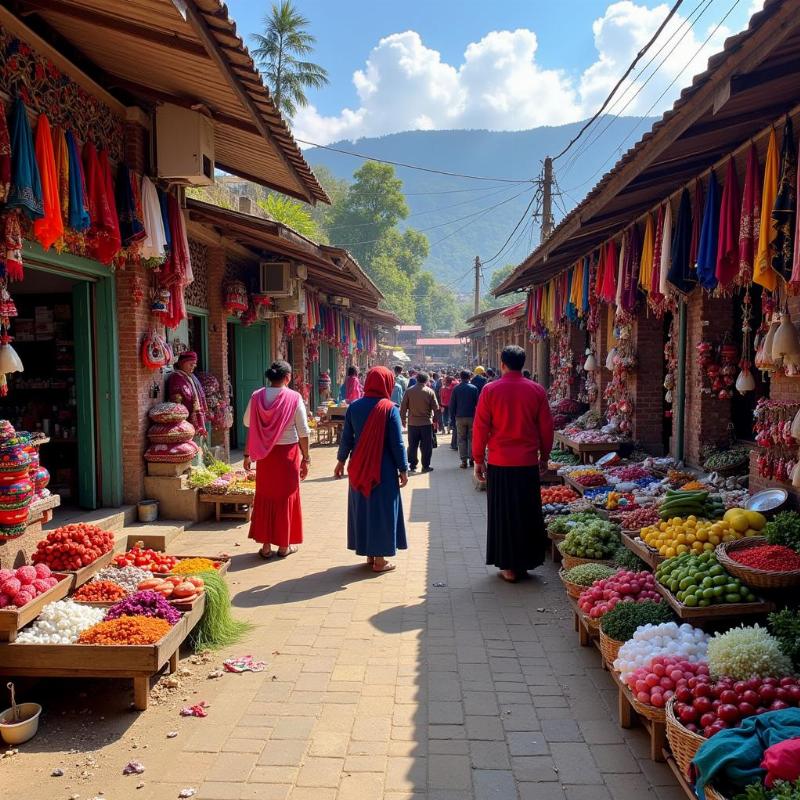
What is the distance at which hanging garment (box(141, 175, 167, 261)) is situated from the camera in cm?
673

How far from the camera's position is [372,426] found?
593 cm

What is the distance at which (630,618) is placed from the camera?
12.8 feet

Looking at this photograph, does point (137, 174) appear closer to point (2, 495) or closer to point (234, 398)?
point (2, 495)

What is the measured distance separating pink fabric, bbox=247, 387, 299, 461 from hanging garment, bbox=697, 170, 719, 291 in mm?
3794

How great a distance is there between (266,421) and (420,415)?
5781 mm

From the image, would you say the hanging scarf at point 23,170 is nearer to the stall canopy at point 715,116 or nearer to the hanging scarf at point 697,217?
the stall canopy at point 715,116

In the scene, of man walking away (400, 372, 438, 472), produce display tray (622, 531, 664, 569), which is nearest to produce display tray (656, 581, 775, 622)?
produce display tray (622, 531, 664, 569)

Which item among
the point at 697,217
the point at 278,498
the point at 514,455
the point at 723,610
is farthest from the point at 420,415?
the point at 723,610

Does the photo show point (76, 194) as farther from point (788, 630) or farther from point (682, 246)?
point (788, 630)

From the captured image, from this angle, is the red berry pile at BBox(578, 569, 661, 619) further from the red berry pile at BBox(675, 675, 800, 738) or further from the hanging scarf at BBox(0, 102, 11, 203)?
the hanging scarf at BBox(0, 102, 11, 203)

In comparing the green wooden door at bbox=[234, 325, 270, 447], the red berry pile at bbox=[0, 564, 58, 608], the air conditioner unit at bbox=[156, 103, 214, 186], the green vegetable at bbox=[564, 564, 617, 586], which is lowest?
the green vegetable at bbox=[564, 564, 617, 586]

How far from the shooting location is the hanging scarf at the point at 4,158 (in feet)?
14.9

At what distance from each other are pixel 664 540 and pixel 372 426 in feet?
8.35

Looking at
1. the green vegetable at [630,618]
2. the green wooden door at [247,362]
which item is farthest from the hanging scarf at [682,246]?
the green wooden door at [247,362]
